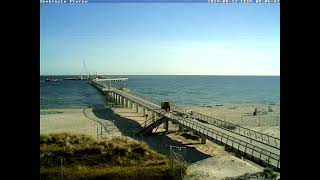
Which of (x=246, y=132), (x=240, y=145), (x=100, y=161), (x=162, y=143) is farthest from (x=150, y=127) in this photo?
(x=240, y=145)

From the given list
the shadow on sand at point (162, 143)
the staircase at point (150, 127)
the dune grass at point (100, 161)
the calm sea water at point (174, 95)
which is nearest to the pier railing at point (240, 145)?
the shadow on sand at point (162, 143)

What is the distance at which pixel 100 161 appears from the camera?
7566 mm

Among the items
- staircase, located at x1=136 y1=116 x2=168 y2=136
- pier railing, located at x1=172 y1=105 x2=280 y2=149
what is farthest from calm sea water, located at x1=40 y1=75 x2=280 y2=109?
staircase, located at x1=136 y1=116 x2=168 y2=136

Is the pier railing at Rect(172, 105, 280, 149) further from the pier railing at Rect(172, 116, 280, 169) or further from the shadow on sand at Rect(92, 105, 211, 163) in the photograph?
the shadow on sand at Rect(92, 105, 211, 163)

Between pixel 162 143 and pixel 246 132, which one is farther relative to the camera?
pixel 246 132

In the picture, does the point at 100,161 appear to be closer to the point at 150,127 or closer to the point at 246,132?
the point at 150,127

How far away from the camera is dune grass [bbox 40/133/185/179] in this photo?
20.3 ft

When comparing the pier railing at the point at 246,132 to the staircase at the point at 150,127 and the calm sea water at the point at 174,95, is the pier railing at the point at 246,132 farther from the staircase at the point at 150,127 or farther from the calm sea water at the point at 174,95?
the calm sea water at the point at 174,95

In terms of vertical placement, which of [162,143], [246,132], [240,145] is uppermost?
[240,145]
